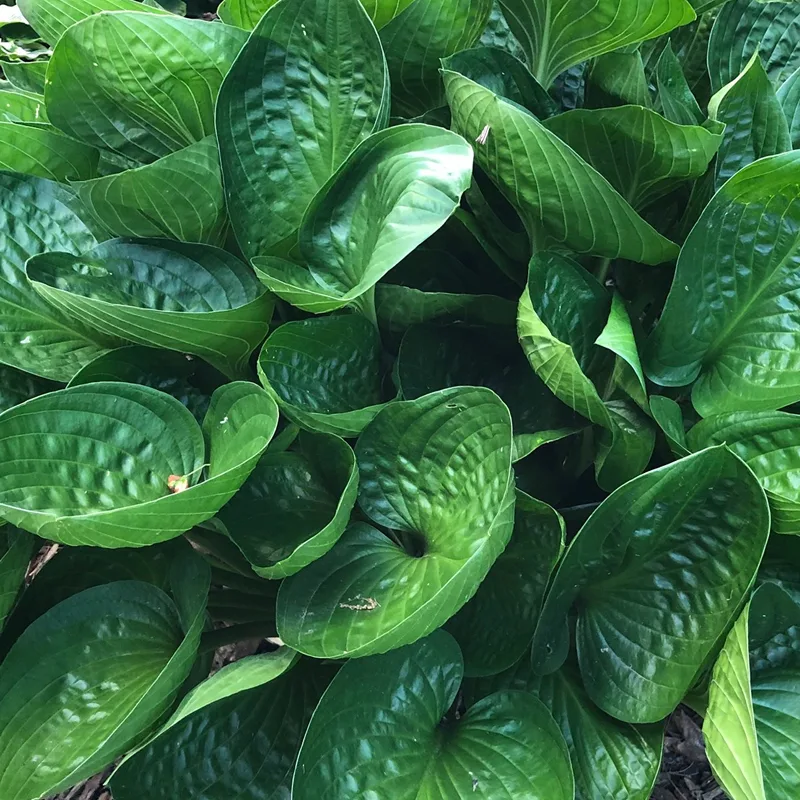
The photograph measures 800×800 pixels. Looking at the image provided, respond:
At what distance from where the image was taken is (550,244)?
0.72 m

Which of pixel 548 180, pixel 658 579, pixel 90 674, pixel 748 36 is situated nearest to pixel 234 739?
pixel 90 674

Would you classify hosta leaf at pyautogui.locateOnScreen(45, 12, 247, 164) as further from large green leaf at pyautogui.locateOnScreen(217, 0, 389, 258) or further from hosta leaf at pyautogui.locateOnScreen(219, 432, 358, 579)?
hosta leaf at pyautogui.locateOnScreen(219, 432, 358, 579)

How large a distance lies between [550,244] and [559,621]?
36cm

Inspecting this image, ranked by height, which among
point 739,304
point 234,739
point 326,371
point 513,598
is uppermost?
point 739,304

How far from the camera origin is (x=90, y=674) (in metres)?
0.66

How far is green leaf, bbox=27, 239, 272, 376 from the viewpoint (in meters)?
0.62

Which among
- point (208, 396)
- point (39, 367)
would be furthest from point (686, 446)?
point (39, 367)

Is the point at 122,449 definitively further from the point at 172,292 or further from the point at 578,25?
the point at 578,25

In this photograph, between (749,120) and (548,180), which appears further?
(749,120)

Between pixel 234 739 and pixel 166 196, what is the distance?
0.51m

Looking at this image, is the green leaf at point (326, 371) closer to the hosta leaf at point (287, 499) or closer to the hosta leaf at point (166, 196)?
the hosta leaf at point (287, 499)

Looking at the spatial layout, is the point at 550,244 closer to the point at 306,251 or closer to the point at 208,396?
the point at 306,251

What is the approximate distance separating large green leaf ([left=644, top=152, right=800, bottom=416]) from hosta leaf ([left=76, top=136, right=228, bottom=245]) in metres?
0.44

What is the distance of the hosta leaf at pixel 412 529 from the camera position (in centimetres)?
54
